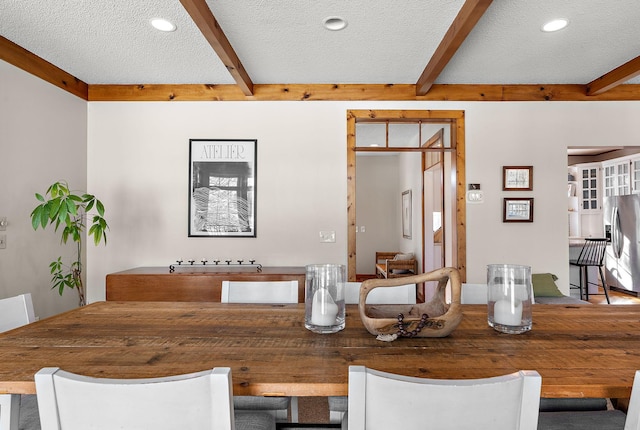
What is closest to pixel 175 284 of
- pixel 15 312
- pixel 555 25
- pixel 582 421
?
pixel 15 312

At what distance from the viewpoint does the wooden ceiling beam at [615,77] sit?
128 inches

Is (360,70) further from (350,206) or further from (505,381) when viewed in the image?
(505,381)

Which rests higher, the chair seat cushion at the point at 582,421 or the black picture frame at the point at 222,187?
the black picture frame at the point at 222,187

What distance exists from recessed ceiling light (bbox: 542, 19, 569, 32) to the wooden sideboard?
2534 mm

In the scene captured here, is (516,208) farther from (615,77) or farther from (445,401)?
(445,401)

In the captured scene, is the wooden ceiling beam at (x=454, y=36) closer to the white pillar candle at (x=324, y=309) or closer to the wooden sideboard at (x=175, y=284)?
the white pillar candle at (x=324, y=309)

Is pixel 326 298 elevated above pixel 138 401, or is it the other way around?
pixel 326 298

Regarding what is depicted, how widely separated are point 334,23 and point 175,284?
237 centimetres

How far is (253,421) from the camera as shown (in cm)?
131

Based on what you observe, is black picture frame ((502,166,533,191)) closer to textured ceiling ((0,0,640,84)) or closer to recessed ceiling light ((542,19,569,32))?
textured ceiling ((0,0,640,84))

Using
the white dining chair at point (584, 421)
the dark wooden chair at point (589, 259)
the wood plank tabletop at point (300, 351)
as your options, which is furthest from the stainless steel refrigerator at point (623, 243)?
the white dining chair at point (584, 421)

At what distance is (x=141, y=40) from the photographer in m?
2.89

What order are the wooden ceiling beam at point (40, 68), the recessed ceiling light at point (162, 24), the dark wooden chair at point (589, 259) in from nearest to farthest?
the recessed ceiling light at point (162, 24)
the wooden ceiling beam at point (40, 68)
the dark wooden chair at point (589, 259)

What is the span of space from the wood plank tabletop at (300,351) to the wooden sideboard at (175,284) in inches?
66.4
